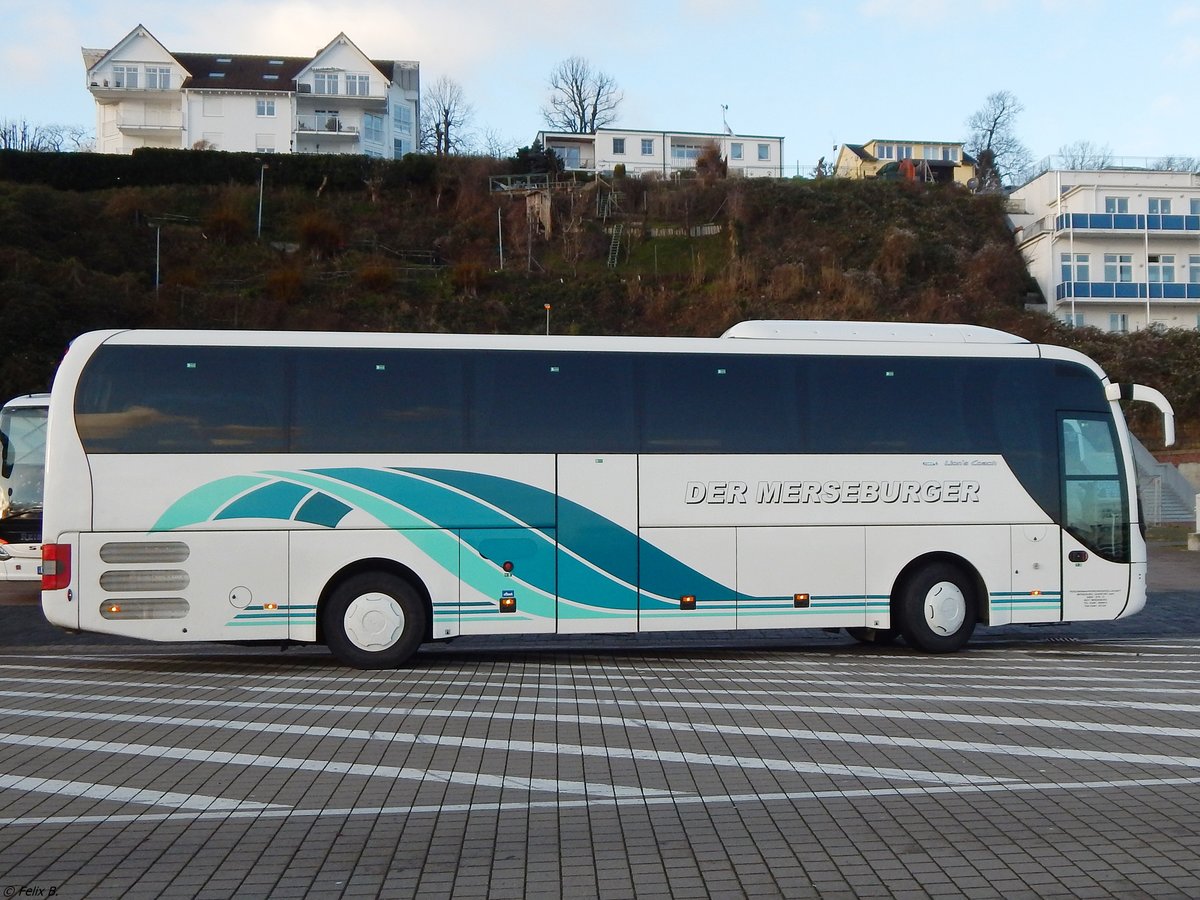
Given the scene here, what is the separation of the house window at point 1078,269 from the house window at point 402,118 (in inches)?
1796

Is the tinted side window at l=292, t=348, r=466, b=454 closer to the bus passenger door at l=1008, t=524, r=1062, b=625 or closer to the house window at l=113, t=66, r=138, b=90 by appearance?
the bus passenger door at l=1008, t=524, r=1062, b=625

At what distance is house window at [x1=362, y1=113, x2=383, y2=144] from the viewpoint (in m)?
79.8

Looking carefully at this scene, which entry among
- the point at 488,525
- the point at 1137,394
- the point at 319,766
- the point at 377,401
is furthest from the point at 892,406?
the point at 319,766

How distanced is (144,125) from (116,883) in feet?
259

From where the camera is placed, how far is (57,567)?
479 inches

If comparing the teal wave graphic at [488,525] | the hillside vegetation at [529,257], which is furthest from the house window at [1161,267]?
the teal wave graphic at [488,525]

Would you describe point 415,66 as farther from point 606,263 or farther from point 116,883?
point 116,883

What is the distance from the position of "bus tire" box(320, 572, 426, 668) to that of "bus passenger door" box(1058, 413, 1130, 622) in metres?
7.75

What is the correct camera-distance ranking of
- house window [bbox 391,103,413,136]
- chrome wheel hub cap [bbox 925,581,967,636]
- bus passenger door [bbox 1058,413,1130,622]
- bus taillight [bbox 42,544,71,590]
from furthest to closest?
house window [bbox 391,103,413,136] < bus passenger door [bbox 1058,413,1130,622] < chrome wheel hub cap [bbox 925,581,967,636] < bus taillight [bbox 42,544,71,590]

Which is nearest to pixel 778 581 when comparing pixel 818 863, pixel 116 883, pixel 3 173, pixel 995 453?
pixel 995 453

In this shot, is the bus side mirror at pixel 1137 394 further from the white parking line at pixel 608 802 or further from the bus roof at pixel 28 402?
the bus roof at pixel 28 402

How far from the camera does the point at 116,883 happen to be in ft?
18.4

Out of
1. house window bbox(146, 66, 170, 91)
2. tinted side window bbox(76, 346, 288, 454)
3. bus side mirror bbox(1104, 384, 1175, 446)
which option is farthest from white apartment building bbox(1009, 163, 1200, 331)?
tinted side window bbox(76, 346, 288, 454)

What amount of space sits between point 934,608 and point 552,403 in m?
5.09
